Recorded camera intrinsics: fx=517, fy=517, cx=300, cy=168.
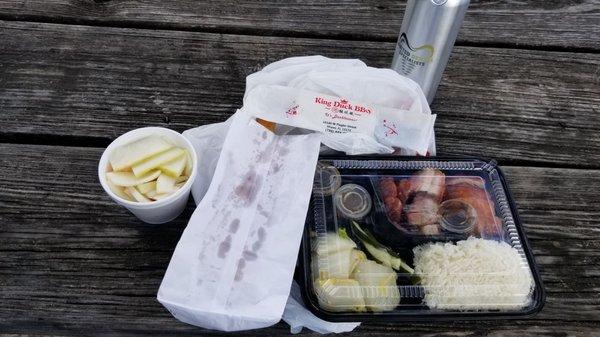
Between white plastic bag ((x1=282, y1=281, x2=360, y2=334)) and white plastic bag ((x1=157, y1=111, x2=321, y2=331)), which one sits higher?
white plastic bag ((x1=157, y1=111, x2=321, y2=331))

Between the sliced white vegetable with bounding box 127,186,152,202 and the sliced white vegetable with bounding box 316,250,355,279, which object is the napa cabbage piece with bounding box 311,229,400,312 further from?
the sliced white vegetable with bounding box 127,186,152,202

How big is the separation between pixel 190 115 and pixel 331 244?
0.35 metres

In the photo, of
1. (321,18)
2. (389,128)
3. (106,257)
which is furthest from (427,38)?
(106,257)

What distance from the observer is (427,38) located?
78cm

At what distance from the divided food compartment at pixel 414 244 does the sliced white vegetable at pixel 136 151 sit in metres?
0.22

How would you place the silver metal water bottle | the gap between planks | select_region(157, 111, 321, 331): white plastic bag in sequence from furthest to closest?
1. the gap between planks
2. the silver metal water bottle
3. select_region(157, 111, 321, 331): white plastic bag

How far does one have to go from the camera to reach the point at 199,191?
0.73 meters

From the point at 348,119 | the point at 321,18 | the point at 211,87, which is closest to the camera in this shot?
the point at 348,119

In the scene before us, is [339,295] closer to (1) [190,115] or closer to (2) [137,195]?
(2) [137,195]

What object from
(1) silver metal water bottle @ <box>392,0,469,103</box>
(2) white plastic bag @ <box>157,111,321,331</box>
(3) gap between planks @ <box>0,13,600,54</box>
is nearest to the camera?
(2) white plastic bag @ <box>157,111,321,331</box>

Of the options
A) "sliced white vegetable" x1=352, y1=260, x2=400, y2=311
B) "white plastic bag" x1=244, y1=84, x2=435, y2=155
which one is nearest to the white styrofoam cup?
"white plastic bag" x1=244, y1=84, x2=435, y2=155

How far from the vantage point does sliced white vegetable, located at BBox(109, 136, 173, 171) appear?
66 cm

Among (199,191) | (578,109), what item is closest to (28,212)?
(199,191)

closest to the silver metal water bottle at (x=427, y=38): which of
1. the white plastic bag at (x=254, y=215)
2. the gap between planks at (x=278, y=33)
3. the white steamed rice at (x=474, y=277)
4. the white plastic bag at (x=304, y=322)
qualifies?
the white plastic bag at (x=254, y=215)
